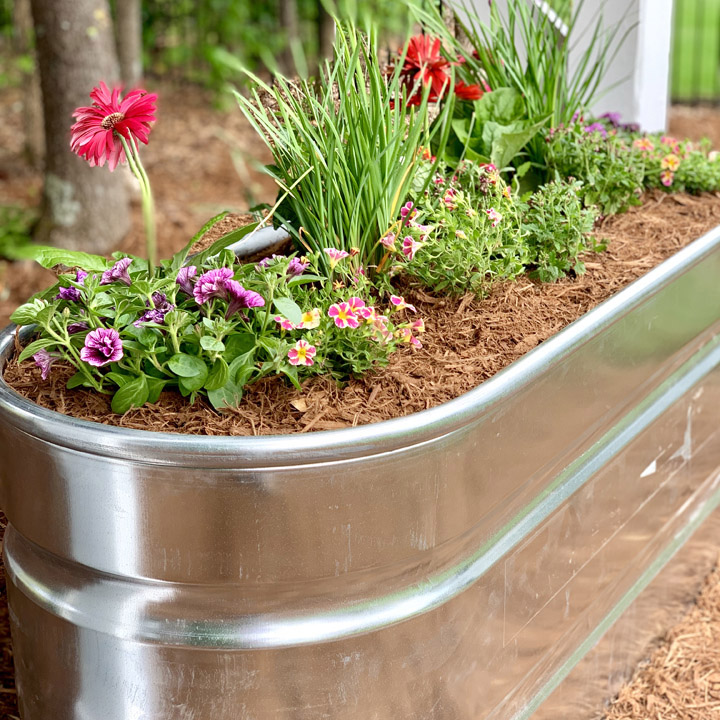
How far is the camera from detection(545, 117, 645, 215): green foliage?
233cm

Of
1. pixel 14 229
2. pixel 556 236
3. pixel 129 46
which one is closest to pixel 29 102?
pixel 129 46

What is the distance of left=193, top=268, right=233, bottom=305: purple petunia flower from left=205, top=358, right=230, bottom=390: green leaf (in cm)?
11

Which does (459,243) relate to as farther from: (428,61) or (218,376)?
(428,61)

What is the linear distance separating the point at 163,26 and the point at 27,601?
28.3 feet

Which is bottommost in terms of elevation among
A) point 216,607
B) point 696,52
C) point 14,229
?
point 14,229

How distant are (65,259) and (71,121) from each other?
3005mm

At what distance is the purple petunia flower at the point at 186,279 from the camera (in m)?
1.57

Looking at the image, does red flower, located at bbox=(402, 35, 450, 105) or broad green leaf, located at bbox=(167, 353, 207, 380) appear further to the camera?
red flower, located at bbox=(402, 35, 450, 105)

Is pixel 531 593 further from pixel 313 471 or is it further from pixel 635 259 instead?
pixel 635 259

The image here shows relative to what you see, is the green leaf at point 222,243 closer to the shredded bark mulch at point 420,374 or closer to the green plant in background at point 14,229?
the shredded bark mulch at point 420,374

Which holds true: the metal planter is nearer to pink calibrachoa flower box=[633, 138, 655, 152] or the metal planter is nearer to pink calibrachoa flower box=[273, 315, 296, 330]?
pink calibrachoa flower box=[273, 315, 296, 330]

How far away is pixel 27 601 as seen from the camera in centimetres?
151

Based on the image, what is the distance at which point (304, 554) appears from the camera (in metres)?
1.32

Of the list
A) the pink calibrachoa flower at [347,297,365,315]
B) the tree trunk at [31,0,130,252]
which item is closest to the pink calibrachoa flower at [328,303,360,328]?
the pink calibrachoa flower at [347,297,365,315]
